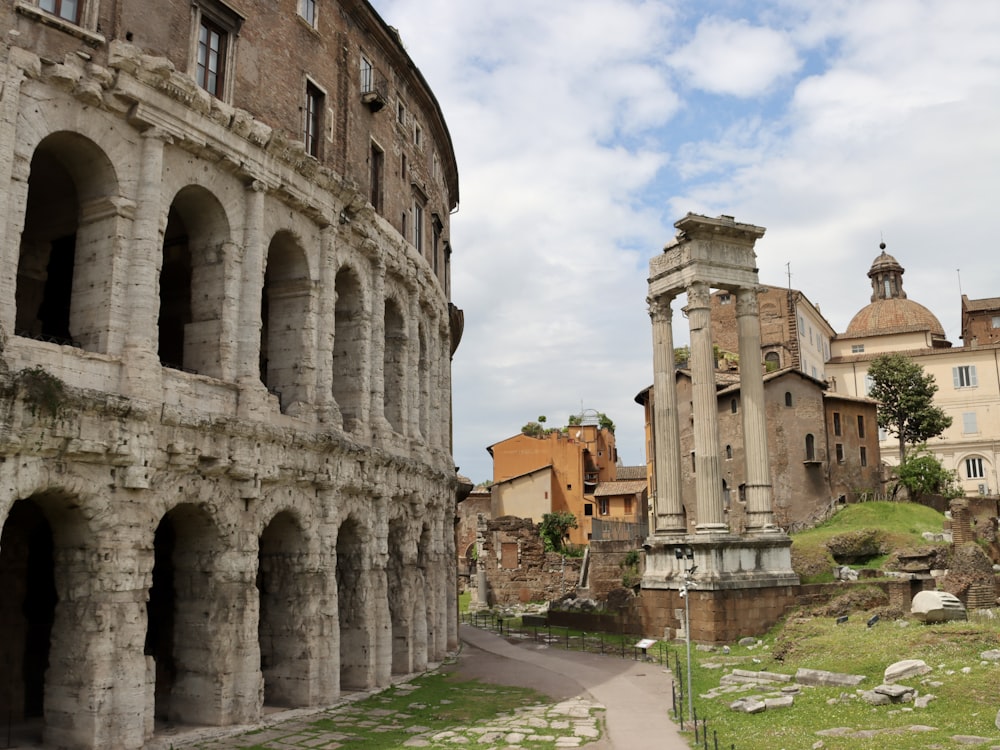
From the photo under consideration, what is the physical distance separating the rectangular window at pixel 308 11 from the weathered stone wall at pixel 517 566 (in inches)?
1276

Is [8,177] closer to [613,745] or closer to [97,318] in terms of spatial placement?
[97,318]

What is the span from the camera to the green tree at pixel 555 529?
5712cm

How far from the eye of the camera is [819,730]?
1337 centimetres

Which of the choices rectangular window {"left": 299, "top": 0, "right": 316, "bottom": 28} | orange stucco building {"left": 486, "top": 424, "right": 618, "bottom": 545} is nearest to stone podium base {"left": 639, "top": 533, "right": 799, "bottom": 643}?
rectangular window {"left": 299, "top": 0, "right": 316, "bottom": 28}

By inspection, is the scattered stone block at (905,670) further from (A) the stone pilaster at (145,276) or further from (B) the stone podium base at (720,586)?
(A) the stone pilaster at (145,276)

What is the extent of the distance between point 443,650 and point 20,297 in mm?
14545

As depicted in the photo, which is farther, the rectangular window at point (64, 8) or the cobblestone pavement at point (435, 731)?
the rectangular window at point (64, 8)

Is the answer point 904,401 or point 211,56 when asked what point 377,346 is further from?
point 904,401

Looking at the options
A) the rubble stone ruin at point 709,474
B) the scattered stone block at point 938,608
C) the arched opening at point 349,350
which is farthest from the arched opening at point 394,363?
the scattered stone block at point 938,608

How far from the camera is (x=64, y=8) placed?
1485 centimetres

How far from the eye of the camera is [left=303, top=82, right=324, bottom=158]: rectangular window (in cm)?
2062

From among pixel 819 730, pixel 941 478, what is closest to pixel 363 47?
pixel 819 730

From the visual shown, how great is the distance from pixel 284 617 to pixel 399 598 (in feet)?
16.7

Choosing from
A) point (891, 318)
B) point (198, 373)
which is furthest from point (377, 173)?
point (891, 318)
